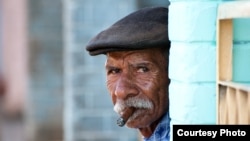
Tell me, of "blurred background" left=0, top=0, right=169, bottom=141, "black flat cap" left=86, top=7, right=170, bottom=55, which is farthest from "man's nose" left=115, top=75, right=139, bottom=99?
"blurred background" left=0, top=0, right=169, bottom=141

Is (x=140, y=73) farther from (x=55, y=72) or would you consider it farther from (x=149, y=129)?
(x=55, y=72)

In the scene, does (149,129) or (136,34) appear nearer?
(136,34)

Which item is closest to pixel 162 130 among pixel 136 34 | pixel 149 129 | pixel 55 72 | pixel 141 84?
pixel 149 129

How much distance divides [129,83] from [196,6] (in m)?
0.48

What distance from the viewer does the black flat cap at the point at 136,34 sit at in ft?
13.8

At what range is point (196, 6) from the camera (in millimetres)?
3924

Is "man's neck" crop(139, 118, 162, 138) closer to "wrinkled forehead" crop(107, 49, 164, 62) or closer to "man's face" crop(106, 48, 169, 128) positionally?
"man's face" crop(106, 48, 169, 128)

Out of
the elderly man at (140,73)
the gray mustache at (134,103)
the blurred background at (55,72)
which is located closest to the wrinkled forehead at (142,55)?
the elderly man at (140,73)

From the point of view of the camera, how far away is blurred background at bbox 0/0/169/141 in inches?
323

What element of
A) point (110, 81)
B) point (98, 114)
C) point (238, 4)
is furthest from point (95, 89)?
point (238, 4)

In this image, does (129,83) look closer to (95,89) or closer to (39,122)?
(95,89)

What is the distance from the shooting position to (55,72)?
951 cm

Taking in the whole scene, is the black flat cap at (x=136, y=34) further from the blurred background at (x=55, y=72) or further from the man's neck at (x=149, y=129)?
the blurred background at (x=55, y=72)

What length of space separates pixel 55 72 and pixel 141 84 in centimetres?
529
